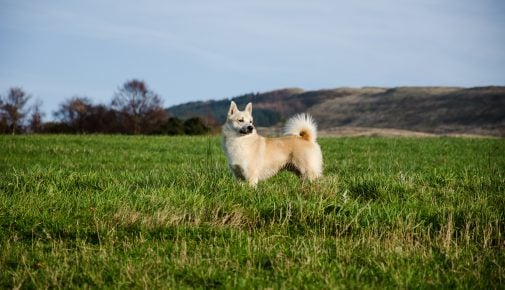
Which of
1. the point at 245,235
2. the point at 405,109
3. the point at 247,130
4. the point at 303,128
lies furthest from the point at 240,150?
the point at 405,109

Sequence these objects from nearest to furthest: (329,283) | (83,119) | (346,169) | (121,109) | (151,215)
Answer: (329,283) < (151,215) < (346,169) < (83,119) < (121,109)

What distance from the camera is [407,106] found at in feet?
357

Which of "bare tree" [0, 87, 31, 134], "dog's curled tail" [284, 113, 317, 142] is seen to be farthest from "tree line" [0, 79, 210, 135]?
"dog's curled tail" [284, 113, 317, 142]

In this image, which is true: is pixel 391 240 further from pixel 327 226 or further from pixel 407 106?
pixel 407 106

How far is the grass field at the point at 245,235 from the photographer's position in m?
4.11

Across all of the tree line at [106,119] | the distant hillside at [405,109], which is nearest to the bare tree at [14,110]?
the tree line at [106,119]

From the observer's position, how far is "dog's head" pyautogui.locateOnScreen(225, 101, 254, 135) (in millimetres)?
8992

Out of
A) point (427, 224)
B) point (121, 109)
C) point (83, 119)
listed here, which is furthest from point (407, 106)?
point (427, 224)

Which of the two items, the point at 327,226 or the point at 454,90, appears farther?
the point at 454,90

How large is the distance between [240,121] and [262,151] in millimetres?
768

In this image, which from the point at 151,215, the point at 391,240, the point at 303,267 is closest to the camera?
the point at 303,267

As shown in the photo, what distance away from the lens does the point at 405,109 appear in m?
107

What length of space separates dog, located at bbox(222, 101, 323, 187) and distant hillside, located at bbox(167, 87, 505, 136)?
185ft

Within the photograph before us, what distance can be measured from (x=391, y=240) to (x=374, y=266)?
2.97 ft
